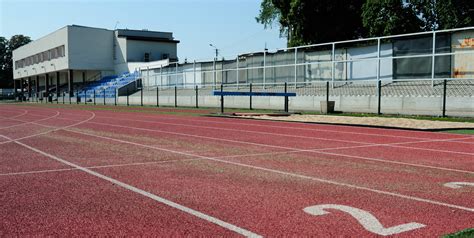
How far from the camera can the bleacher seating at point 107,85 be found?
54.7 meters

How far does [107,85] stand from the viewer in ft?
197

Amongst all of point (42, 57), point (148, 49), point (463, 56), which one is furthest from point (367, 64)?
point (42, 57)

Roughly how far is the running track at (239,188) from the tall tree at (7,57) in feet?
418

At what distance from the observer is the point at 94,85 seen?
6556 centimetres

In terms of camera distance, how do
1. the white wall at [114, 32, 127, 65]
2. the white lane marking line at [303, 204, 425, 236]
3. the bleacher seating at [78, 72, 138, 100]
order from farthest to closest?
the white wall at [114, 32, 127, 65], the bleacher seating at [78, 72, 138, 100], the white lane marking line at [303, 204, 425, 236]

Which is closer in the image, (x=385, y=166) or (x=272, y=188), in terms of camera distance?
(x=272, y=188)

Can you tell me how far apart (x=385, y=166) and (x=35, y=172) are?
5.59 meters

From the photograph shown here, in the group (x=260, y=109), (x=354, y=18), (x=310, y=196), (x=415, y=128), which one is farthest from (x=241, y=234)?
(x=354, y=18)

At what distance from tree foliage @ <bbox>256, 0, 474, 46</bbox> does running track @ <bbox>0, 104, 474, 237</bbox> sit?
25799 millimetres

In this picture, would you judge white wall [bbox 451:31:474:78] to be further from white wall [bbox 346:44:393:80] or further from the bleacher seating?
the bleacher seating

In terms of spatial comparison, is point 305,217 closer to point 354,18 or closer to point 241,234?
point 241,234

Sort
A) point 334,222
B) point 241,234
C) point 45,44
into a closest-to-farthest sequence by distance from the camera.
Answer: point 241,234 → point 334,222 → point 45,44

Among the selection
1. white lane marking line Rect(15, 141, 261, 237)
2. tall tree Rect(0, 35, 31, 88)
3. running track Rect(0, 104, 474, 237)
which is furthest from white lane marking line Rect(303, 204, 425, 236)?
tall tree Rect(0, 35, 31, 88)

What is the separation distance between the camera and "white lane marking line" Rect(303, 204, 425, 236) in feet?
13.5
